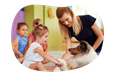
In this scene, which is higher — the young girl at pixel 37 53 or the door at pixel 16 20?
the door at pixel 16 20

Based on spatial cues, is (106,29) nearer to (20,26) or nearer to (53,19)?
(53,19)

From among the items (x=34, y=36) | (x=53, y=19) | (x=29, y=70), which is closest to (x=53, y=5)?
(x=53, y=19)

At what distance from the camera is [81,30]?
117 centimetres

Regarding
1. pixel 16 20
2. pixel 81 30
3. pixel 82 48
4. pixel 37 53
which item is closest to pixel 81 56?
pixel 82 48

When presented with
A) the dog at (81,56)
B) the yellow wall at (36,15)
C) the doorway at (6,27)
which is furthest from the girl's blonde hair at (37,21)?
the dog at (81,56)

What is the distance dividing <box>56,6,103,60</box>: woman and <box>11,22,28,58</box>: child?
11.4 inches

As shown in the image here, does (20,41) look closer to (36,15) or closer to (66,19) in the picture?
(36,15)

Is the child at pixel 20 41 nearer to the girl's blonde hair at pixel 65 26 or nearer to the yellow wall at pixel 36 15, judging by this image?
the yellow wall at pixel 36 15

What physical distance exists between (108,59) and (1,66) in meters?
0.83

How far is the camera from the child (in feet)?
3.75

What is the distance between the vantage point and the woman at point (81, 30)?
113 cm

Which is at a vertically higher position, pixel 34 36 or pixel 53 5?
pixel 53 5

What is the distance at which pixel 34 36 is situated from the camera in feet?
3.68

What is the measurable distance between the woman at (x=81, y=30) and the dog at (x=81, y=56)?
51mm
